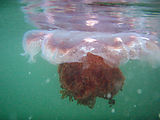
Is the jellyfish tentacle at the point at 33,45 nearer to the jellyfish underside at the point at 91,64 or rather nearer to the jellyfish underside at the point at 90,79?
the jellyfish underside at the point at 91,64

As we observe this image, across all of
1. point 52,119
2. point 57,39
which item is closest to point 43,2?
point 57,39

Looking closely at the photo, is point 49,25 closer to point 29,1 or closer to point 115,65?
point 29,1

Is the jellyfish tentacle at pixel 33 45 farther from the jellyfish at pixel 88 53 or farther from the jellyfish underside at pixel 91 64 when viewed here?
the jellyfish underside at pixel 91 64

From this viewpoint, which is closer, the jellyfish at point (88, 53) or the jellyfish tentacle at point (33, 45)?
the jellyfish at point (88, 53)

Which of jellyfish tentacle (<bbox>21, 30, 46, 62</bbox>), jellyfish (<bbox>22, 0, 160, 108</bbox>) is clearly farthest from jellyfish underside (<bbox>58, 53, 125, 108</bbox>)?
jellyfish tentacle (<bbox>21, 30, 46, 62</bbox>)

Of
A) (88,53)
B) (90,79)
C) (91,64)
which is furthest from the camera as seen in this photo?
(88,53)

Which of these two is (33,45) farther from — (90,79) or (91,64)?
(90,79)

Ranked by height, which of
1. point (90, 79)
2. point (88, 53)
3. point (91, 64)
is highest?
point (88, 53)

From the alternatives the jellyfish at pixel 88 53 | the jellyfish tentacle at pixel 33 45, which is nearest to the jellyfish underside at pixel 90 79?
the jellyfish at pixel 88 53

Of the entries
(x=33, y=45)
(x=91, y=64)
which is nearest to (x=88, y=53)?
(x=91, y=64)
